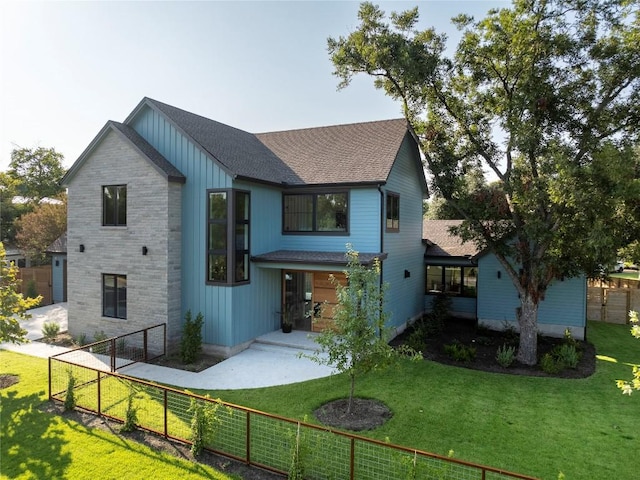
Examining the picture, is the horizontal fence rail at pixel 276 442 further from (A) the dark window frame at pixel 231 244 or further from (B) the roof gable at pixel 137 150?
(B) the roof gable at pixel 137 150

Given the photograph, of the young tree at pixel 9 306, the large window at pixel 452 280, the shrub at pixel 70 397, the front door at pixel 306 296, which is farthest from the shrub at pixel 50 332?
the large window at pixel 452 280

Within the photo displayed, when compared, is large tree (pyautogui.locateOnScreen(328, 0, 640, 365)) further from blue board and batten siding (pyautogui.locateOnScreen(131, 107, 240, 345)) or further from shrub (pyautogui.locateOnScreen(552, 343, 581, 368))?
blue board and batten siding (pyautogui.locateOnScreen(131, 107, 240, 345))

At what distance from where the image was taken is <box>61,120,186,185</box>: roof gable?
12.2 m

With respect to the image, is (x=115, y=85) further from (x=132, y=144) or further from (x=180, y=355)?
(x=180, y=355)

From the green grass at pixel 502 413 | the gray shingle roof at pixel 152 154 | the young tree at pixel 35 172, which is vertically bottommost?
the green grass at pixel 502 413

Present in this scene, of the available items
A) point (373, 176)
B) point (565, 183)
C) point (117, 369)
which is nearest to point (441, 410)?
point (565, 183)

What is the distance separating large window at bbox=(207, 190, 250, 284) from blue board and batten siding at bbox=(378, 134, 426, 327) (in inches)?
193

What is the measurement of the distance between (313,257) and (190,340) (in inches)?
182

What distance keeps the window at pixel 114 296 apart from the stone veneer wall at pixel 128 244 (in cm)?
20

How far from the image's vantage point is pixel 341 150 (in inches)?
617

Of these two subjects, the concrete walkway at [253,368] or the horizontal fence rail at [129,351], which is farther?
the horizontal fence rail at [129,351]

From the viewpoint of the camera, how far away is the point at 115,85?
13414mm

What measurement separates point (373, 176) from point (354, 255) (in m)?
5.24

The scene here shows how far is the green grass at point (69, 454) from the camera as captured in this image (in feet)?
20.3
